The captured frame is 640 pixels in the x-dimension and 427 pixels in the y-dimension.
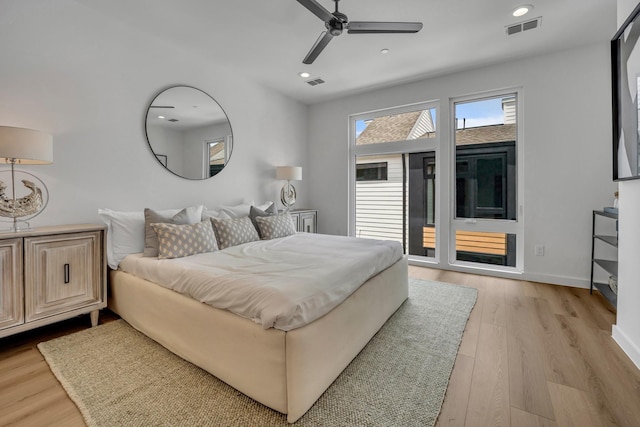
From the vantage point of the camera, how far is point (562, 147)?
3.32 meters

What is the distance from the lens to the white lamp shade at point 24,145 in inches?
72.4

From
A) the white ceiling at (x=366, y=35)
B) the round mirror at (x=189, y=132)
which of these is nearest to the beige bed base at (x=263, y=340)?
the round mirror at (x=189, y=132)

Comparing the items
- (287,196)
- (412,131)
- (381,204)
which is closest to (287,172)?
(287,196)

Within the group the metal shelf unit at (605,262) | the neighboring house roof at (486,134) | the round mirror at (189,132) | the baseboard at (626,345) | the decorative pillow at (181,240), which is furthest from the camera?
the neighboring house roof at (486,134)

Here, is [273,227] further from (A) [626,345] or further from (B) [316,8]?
(A) [626,345]

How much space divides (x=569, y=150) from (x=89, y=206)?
5115 millimetres

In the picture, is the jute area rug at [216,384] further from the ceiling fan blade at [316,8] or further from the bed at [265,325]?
the ceiling fan blade at [316,8]

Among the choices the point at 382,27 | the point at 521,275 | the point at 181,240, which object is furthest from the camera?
the point at 521,275

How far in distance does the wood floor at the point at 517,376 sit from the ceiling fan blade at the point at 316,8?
260cm

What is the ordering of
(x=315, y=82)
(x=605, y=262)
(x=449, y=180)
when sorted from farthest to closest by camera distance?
1. (x=315, y=82)
2. (x=449, y=180)
3. (x=605, y=262)

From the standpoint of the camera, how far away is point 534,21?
8.96 ft

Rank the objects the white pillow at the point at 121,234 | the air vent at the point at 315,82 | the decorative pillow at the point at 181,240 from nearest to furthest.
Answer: the decorative pillow at the point at 181,240 → the white pillow at the point at 121,234 → the air vent at the point at 315,82

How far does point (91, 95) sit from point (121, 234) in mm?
1300

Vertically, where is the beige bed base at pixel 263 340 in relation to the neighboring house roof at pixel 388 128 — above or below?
below
